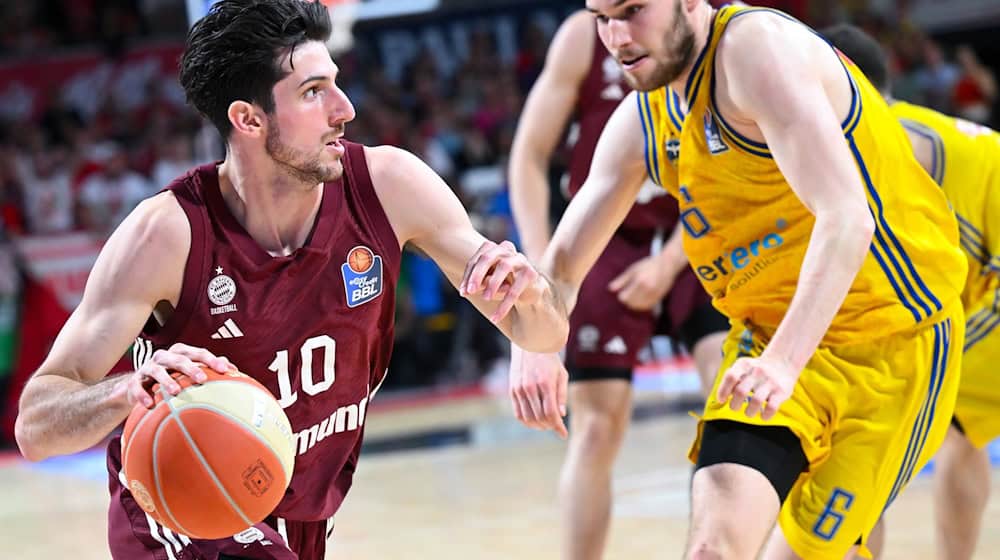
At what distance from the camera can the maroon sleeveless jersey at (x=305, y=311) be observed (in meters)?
3.14

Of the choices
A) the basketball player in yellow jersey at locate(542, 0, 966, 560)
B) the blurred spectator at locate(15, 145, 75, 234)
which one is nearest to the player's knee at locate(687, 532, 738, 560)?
the basketball player in yellow jersey at locate(542, 0, 966, 560)

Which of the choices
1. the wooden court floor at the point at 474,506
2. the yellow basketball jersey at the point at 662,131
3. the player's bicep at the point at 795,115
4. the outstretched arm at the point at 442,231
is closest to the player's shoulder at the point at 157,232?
the outstretched arm at the point at 442,231

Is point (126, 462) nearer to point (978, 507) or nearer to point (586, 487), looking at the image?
point (586, 487)

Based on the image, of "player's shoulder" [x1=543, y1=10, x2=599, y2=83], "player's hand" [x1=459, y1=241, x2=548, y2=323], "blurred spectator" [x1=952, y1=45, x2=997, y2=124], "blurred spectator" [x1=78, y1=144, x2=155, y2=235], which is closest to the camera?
"player's hand" [x1=459, y1=241, x2=548, y2=323]

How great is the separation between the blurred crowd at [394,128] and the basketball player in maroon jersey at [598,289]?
653 centimetres

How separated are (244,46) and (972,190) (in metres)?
2.34

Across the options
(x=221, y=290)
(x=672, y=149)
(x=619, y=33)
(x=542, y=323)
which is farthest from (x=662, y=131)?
(x=221, y=290)

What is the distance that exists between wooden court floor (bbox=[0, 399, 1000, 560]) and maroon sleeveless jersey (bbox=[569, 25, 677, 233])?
4.99 feet

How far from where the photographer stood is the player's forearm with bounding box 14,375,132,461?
278cm

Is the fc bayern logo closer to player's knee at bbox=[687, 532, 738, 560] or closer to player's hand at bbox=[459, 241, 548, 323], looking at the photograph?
player's hand at bbox=[459, 241, 548, 323]

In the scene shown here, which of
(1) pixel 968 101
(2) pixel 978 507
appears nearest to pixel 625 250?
(2) pixel 978 507

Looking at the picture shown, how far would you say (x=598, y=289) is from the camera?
16.5ft

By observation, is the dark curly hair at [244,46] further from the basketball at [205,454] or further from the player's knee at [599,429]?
the player's knee at [599,429]

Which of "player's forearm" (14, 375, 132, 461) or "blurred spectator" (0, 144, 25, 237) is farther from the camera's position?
"blurred spectator" (0, 144, 25, 237)
